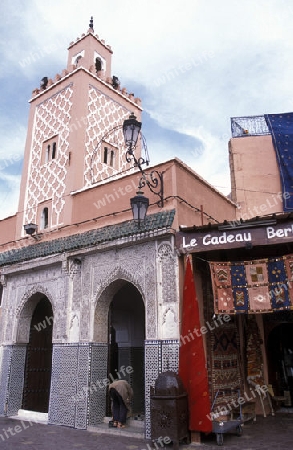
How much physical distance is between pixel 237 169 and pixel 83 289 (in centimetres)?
598

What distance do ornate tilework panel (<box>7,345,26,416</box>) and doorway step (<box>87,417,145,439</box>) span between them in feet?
8.20

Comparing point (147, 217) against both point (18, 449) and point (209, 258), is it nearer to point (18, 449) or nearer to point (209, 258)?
point (209, 258)

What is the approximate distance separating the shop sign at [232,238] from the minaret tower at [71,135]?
3.54 meters

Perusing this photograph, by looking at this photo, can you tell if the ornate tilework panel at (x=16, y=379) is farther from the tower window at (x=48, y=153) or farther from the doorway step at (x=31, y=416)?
the tower window at (x=48, y=153)

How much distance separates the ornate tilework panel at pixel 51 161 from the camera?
33.6 ft

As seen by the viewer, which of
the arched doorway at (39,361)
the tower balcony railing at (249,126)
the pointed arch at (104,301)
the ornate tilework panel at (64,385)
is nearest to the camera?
the ornate tilework panel at (64,385)

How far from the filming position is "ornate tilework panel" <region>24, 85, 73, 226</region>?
1023 cm

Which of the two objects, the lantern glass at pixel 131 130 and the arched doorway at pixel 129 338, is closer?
the lantern glass at pixel 131 130

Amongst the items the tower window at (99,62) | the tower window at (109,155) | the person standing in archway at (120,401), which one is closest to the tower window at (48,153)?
the tower window at (109,155)

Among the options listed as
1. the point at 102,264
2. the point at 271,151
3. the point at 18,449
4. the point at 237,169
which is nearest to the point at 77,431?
the point at 18,449

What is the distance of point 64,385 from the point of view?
25.6 ft

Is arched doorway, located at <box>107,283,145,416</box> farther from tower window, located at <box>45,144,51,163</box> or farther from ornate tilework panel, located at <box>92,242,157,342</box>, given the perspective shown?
tower window, located at <box>45,144,51,163</box>

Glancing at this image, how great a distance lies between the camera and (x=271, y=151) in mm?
11484

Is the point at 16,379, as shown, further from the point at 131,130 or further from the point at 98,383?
the point at 131,130
